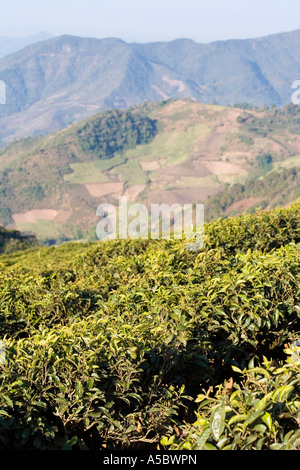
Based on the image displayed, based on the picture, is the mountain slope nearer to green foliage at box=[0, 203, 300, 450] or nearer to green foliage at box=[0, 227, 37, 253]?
green foliage at box=[0, 227, 37, 253]

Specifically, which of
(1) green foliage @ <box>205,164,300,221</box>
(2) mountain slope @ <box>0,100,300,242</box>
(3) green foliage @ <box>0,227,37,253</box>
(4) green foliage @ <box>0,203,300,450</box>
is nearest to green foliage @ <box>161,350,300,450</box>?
(4) green foliage @ <box>0,203,300,450</box>

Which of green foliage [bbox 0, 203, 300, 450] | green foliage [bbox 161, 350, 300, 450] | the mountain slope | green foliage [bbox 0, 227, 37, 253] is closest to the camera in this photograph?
green foliage [bbox 161, 350, 300, 450]

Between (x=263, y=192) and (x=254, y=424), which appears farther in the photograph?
(x=263, y=192)

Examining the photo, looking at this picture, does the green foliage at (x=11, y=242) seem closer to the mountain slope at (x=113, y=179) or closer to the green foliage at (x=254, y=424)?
the green foliage at (x=254, y=424)

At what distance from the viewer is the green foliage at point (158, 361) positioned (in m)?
2.82

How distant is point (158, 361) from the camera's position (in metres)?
3.82

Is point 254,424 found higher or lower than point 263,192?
higher

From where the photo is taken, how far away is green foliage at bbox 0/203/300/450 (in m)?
2.82

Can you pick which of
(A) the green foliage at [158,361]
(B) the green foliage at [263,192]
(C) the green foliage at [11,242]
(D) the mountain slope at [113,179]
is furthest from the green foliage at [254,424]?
(D) the mountain slope at [113,179]

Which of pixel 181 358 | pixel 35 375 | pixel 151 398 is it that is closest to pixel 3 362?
pixel 35 375

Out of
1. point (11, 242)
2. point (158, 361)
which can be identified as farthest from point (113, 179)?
point (158, 361)

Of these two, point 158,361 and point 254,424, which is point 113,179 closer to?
point 158,361

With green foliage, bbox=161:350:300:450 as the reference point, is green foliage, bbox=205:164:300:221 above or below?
below

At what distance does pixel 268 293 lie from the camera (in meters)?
4.74
